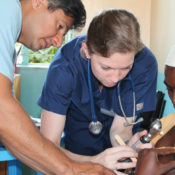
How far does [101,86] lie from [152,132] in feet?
1.30

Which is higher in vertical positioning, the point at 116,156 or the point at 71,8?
the point at 71,8

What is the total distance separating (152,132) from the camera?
120 centimetres

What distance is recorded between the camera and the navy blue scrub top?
135cm

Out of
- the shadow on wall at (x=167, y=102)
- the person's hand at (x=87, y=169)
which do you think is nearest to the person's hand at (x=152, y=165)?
the person's hand at (x=87, y=169)

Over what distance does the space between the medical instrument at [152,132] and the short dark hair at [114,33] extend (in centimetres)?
33

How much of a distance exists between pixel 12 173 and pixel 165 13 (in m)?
2.23

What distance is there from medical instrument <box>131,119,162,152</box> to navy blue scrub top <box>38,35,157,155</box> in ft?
0.70

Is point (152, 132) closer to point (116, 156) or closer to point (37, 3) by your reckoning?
point (116, 156)

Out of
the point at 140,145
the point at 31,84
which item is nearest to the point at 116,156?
the point at 140,145

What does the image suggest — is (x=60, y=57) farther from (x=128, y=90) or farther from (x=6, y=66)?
(x=6, y=66)

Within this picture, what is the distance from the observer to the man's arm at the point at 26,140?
878mm

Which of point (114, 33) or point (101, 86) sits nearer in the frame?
point (114, 33)

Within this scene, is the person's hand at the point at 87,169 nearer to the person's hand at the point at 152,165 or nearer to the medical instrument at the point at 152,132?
the person's hand at the point at 152,165

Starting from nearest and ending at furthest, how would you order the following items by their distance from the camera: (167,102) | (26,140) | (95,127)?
(26,140) → (95,127) → (167,102)
